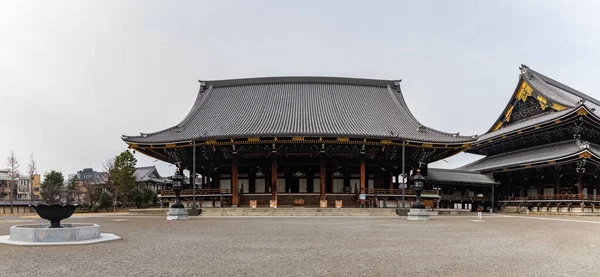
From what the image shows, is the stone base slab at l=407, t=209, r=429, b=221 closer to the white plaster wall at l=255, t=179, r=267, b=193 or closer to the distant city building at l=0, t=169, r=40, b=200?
the white plaster wall at l=255, t=179, r=267, b=193

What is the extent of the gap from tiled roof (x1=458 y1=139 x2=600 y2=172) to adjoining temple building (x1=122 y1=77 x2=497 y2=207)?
201 inches

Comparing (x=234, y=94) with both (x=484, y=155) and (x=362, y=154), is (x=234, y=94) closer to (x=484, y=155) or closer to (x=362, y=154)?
(x=362, y=154)

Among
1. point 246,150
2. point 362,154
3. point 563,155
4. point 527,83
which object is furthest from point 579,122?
point 246,150

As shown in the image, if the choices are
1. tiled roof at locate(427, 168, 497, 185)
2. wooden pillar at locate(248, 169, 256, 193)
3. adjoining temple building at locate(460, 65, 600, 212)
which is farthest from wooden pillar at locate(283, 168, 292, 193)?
adjoining temple building at locate(460, 65, 600, 212)

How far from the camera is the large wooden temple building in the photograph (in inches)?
1453

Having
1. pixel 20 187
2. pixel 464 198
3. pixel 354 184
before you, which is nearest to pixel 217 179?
pixel 354 184

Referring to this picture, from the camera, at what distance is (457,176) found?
47.6 metres

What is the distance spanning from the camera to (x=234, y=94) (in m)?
48.4

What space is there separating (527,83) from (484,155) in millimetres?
11325

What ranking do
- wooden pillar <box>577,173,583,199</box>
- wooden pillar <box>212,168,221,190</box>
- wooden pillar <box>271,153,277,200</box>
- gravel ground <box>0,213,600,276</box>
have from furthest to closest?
wooden pillar <box>212,168,221,190</box>, wooden pillar <box>577,173,583,199</box>, wooden pillar <box>271,153,277,200</box>, gravel ground <box>0,213,600,276</box>

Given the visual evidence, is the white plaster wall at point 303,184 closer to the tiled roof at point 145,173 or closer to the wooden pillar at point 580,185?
the wooden pillar at point 580,185

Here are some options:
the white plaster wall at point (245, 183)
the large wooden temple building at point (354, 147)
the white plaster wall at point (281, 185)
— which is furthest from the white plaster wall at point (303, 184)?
the white plaster wall at point (245, 183)

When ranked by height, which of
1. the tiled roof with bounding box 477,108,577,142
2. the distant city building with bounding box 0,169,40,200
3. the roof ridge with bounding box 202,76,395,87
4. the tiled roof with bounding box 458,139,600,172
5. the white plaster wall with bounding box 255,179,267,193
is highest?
the roof ridge with bounding box 202,76,395,87

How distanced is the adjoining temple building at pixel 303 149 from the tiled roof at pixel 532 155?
511 cm
